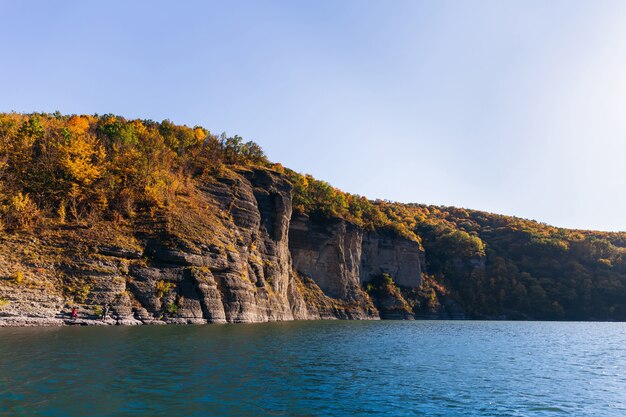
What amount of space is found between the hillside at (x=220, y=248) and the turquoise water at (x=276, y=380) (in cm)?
1521

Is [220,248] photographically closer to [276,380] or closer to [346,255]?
[276,380]

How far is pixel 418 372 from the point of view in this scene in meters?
27.9

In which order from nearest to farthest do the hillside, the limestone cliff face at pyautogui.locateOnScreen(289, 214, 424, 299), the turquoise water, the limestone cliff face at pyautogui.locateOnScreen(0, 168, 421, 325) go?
1. the turquoise water
2. the limestone cliff face at pyautogui.locateOnScreen(0, 168, 421, 325)
3. the hillside
4. the limestone cliff face at pyautogui.locateOnScreen(289, 214, 424, 299)

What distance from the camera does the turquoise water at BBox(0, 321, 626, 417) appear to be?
1753 centimetres

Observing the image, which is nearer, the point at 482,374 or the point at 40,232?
the point at 482,374

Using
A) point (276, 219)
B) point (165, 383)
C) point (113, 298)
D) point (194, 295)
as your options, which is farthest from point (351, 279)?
point (165, 383)

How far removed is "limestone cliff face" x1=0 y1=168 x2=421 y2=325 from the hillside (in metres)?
0.20

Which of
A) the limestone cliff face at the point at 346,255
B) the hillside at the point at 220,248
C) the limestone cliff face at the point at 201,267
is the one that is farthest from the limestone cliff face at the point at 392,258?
the limestone cliff face at the point at 201,267

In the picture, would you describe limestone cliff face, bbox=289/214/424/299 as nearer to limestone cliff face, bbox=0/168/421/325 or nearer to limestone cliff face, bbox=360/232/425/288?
limestone cliff face, bbox=360/232/425/288

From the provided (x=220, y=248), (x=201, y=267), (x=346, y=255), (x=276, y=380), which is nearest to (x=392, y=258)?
(x=346, y=255)

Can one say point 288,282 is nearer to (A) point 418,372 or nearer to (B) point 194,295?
(B) point 194,295

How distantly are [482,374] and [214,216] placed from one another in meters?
54.7

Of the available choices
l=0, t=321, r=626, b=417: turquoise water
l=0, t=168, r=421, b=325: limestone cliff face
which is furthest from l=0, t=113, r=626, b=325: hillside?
l=0, t=321, r=626, b=417: turquoise water

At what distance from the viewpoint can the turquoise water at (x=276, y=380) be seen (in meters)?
17.5
